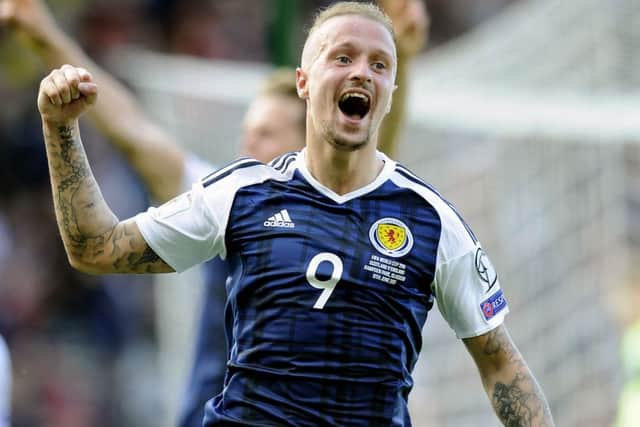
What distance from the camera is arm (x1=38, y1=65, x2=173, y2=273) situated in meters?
4.01

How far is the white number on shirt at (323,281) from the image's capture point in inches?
163

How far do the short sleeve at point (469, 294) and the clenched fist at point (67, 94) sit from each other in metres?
1.11

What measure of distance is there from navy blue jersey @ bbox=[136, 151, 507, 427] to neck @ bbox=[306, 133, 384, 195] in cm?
3

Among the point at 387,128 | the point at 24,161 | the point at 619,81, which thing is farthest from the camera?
the point at 24,161

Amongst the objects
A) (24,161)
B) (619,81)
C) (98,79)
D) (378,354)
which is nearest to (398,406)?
(378,354)

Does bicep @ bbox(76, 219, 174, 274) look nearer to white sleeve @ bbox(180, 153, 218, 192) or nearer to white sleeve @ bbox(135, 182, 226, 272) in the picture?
white sleeve @ bbox(135, 182, 226, 272)

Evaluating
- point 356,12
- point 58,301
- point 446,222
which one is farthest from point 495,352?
point 58,301

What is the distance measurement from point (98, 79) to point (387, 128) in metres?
1.27

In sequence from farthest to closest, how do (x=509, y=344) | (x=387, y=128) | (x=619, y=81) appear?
(x=619, y=81)
(x=387, y=128)
(x=509, y=344)

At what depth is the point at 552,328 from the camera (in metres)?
9.35

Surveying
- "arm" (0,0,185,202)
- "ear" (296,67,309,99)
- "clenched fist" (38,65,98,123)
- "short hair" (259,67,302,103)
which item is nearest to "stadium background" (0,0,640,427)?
"short hair" (259,67,302,103)

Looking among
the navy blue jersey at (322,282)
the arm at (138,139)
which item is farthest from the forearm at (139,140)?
the navy blue jersey at (322,282)

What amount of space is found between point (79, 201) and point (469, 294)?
3.78ft

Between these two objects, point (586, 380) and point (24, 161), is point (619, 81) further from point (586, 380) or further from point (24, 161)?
point (24, 161)
